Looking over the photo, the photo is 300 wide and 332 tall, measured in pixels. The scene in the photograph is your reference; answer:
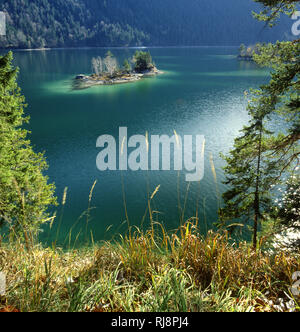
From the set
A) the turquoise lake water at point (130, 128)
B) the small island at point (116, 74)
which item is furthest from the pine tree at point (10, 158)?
the small island at point (116, 74)

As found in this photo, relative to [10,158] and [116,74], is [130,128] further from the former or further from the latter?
[116,74]

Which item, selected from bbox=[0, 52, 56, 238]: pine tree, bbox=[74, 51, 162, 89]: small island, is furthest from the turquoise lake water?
bbox=[74, 51, 162, 89]: small island

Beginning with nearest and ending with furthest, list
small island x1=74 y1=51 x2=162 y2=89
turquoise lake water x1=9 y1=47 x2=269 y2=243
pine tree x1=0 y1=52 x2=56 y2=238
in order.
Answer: pine tree x1=0 y1=52 x2=56 y2=238 → turquoise lake water x1=9 y1=47 x2=269 y2=243 → small island x1=74 y1=51 x2=162 y2=89

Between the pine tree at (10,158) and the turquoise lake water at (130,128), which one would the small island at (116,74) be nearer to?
the turquoise lake water at (130,128)

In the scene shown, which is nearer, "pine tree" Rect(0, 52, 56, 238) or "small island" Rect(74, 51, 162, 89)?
"pine tree" Rect(0, 52, 56, 238)

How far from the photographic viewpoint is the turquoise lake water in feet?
61.9

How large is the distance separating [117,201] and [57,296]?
18.0 meters

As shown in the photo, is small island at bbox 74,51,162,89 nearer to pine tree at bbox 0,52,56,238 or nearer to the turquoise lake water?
the turquoise lake water

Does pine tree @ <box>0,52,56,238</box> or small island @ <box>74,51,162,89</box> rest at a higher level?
small island @ <box>74,51,162,89</box>

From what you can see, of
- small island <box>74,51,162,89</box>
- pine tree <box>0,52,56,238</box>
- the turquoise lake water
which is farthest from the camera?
small island <box>74,51,162,89</box>

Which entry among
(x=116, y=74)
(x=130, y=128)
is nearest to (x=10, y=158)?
(x=130, y=128)

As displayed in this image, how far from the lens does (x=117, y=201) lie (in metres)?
20.2
